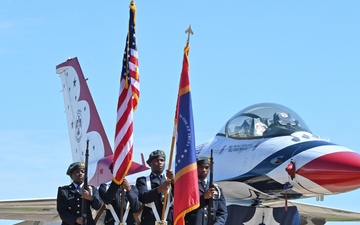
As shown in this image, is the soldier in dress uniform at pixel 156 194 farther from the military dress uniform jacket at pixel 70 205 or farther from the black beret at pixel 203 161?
the military dress uniform jacket at pixel 70 205

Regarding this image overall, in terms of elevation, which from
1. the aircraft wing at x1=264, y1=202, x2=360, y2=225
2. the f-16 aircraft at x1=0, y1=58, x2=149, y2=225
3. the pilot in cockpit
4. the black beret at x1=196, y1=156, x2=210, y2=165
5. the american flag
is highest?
the american flag

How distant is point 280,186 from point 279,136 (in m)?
1.06

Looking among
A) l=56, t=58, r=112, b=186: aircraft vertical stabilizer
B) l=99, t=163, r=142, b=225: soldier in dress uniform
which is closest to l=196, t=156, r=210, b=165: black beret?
l=99, t=163, r=142, b=225: soldier in dress uniform

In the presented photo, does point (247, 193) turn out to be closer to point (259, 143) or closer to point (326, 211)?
point (259, 143)

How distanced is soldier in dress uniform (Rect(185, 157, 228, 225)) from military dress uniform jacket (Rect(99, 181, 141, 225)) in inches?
30.6

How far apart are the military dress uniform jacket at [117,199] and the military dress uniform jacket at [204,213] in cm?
75

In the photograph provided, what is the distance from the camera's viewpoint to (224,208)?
46.7 ft

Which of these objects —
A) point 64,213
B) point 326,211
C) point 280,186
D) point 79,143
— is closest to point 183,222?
point 64,213

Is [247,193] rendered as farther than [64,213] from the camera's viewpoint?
Yes

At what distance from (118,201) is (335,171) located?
17.7 feet

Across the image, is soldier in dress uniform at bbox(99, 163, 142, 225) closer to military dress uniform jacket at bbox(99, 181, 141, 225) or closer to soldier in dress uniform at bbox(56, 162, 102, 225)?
A: military dress uniform jacket at bbox(99, 181, 141, 225)

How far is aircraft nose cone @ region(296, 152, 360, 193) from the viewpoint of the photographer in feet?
59.6

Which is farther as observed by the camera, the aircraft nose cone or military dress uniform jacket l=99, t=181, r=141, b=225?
the aircraft nose cone

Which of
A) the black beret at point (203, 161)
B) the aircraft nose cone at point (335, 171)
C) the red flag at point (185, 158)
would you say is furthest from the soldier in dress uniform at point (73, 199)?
the aircraft nose cone at point (335, 171)
